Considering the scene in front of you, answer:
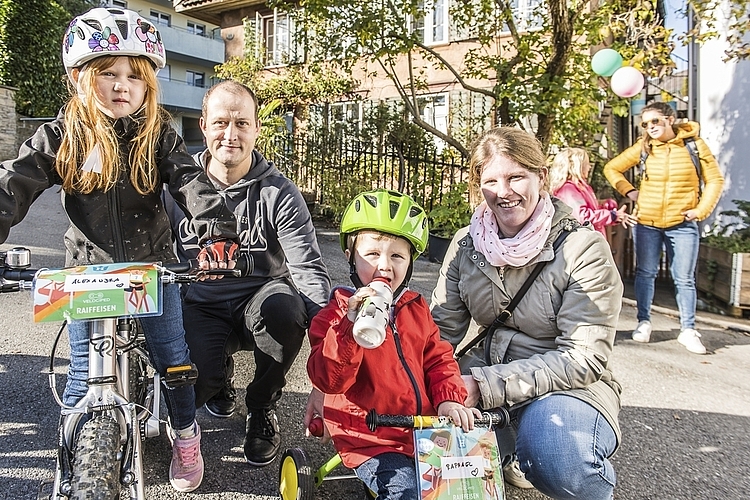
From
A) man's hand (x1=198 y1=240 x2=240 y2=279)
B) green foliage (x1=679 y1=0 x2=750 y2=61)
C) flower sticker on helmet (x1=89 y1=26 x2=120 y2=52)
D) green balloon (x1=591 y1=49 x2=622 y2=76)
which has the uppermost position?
green foliage (x1=679 y1=0 x2=750 y2=61)

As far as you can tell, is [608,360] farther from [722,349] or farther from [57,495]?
[722,349]

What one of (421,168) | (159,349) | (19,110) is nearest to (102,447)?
(159,349)

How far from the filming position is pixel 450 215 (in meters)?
9.45

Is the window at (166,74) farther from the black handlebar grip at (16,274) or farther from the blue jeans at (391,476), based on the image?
the blue jeans at (391,476)

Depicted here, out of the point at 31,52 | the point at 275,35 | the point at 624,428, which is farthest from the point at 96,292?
the point at 275,35

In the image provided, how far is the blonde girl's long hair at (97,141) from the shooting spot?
226 cm

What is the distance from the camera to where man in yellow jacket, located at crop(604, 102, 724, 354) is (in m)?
5.39

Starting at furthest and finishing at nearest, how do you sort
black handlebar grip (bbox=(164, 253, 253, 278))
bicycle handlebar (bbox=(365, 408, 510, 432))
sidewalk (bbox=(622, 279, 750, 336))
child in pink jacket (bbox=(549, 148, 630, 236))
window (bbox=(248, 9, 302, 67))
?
window (bbox=(248, 9, 302, 67))
sidewalk (bbox=(622, 279, 750, 336))
child in pink jacket (bbox=(549, 148, 630, 236))
bicycle handlebar (bbox=(365, 408, 510, 432))
black handlebar grip (bbox=(164, 253, 253, 278))

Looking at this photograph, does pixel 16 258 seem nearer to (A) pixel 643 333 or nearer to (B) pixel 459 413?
(B) pixel 459 413

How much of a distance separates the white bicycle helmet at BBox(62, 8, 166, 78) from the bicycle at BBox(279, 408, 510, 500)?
1.64 m

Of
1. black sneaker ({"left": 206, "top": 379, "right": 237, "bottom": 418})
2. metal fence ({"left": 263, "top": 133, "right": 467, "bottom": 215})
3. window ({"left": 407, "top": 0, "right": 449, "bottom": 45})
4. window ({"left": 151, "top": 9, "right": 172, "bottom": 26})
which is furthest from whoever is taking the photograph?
window ({"left": 151, "top": 9, "right": 172, "bottom": 26})

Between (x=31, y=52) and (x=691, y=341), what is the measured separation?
668 inches

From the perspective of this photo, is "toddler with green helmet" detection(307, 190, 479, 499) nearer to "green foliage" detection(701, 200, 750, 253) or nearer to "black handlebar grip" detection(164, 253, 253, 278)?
"black handlebar grip" detection(164, 253, 253, 278)

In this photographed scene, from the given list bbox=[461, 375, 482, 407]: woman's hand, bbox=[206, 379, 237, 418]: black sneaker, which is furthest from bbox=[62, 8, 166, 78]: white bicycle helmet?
bbox=[206, 379, 237, 418]: black sneaker
